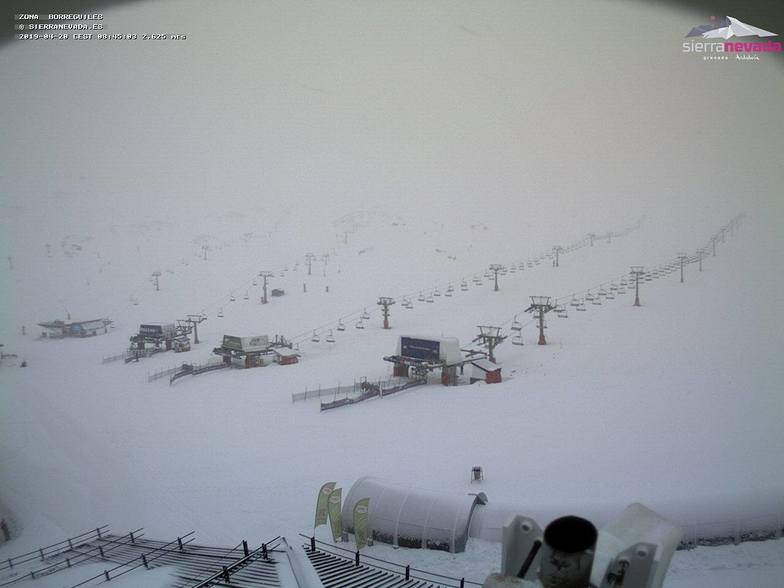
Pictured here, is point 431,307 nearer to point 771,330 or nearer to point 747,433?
point 771,330

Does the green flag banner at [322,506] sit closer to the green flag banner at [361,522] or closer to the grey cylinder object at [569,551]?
the green flag banner at [361,522]

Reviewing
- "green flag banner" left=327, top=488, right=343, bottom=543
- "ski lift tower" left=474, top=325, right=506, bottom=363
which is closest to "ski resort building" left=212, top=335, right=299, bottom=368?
"ski lift tower" left=474, top=325, right=506, bottom=363

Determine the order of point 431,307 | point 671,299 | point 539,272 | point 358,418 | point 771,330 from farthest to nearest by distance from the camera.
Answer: point 539,272
point 431,307
point 671,299
point 771,330
point 358,418

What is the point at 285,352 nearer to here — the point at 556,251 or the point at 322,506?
the point at 322,506

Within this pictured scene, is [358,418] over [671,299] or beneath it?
beneath

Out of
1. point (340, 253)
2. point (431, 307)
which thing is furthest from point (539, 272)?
point (340, 253)

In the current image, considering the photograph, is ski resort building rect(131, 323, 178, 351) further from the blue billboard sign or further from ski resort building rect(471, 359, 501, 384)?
ski resort building rect(471, 359, 501, 384)

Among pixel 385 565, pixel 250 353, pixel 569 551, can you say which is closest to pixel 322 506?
pixel 385 565
